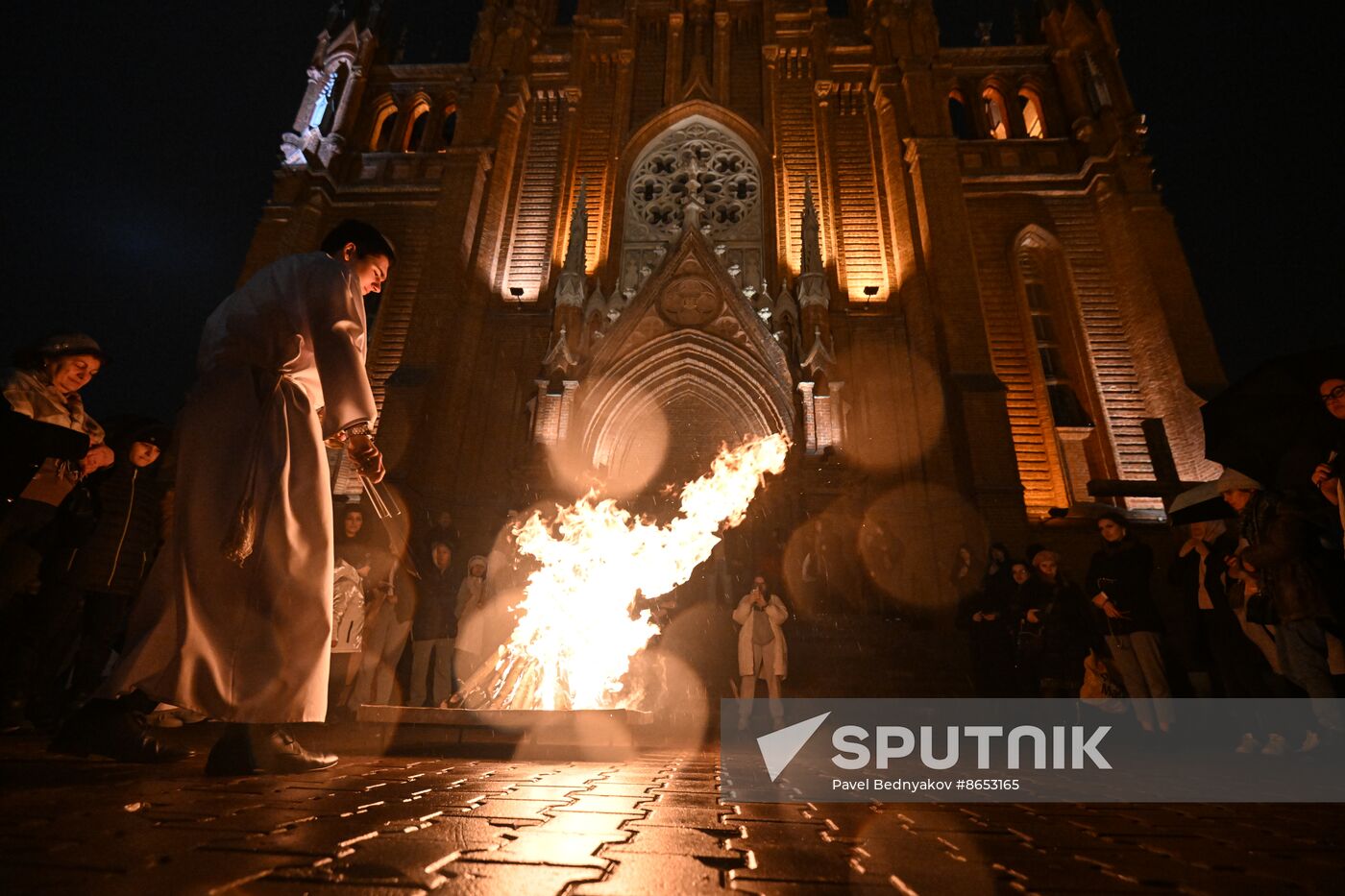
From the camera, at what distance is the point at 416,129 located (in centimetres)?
1964

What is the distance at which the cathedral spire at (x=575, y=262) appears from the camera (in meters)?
14.1

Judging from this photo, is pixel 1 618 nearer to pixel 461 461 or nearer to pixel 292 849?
pixel 292 849

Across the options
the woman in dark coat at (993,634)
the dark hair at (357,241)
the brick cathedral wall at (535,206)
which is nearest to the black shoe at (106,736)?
the dark hair at (357,241)

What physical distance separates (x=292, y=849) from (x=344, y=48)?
22632mm

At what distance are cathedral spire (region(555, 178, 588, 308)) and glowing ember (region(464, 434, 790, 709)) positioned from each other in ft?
26.5

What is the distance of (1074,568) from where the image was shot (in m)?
10.9

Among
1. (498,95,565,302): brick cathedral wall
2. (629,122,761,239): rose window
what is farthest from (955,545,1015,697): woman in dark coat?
(498,95,565,302): brick cathedral wall

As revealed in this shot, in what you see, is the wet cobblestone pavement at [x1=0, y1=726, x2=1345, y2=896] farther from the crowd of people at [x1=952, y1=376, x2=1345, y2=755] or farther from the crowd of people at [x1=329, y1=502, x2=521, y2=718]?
the crowd of people at [x1=329, y1=502, x2=521, y2=718]

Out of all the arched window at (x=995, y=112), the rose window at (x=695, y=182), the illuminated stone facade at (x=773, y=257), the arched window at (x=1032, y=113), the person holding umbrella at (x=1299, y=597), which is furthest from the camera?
the arched window at (x=995, y=112)

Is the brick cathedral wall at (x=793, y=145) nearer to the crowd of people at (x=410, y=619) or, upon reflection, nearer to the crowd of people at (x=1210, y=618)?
the crowd of people at (x=1210, y=618)

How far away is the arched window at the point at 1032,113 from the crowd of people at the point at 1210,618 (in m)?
15.2

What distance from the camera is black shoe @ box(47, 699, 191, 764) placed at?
2.35 meters

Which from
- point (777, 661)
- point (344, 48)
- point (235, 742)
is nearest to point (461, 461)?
point (777, 661)

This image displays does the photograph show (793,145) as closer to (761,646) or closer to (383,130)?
(383,130)
